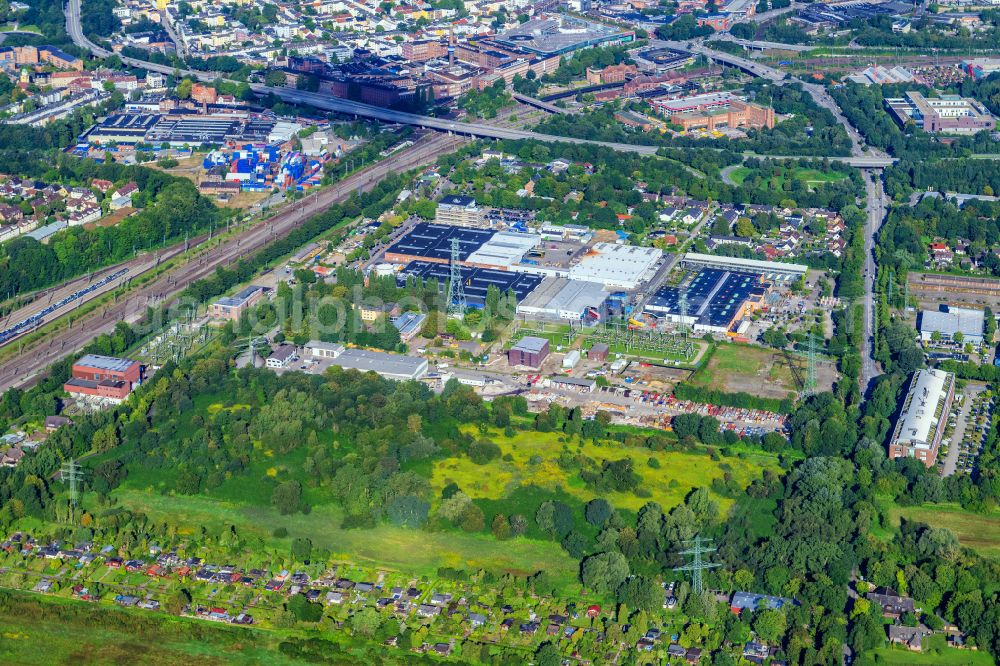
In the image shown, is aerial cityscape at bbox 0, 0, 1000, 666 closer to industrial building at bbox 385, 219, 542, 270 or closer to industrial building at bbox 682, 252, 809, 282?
industrial building at bbox 385, 219, 542, 270

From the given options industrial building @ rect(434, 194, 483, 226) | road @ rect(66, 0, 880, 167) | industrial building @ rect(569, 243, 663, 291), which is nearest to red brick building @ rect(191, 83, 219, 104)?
road @ rect(66, 0, 880, 167)

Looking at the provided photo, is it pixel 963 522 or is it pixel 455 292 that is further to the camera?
pixel 455 292

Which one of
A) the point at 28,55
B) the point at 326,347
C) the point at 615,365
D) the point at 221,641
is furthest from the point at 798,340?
the point at 28,55

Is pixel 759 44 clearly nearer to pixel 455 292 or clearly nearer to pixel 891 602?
pixel 455 292

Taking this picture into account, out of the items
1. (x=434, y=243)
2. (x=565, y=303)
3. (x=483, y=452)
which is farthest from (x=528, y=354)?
(x=434, y=243)

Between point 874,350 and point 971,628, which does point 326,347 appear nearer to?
point 874,350

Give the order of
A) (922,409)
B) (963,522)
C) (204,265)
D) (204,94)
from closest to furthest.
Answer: (963,522)
(922,409)
(204,265)
(204,94)
